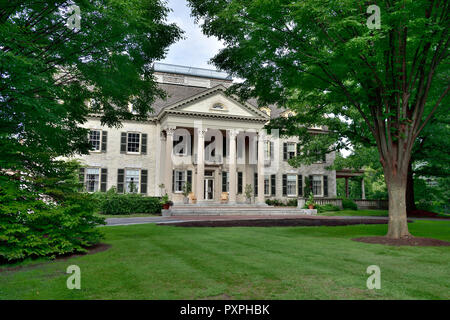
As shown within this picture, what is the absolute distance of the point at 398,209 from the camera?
1103 centimetres

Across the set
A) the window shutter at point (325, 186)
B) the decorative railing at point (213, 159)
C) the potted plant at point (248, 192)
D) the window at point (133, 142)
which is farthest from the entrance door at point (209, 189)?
the window shutter at point (325, 186)

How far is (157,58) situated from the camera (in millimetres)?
13055

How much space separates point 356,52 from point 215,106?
75.3ft

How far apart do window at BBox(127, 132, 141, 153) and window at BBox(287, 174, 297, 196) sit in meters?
16.5

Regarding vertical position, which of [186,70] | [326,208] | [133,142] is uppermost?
[186,70]

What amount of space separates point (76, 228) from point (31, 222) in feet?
3.70

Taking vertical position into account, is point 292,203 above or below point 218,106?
below

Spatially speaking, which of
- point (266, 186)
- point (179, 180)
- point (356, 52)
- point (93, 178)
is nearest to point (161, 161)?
point (179, 180)

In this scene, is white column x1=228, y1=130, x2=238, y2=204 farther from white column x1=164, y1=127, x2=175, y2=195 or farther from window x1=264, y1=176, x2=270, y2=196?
window x1=264, y1=176, x2=270, y2=196

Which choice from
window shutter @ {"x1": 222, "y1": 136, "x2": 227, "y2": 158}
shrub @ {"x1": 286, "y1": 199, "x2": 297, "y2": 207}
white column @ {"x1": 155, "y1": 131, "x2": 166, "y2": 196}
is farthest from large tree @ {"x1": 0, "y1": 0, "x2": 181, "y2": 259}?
shrub @ {"x1": 286, "y1": 199, "x2": 297, "y2": 207}

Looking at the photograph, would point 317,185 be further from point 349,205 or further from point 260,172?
point 260,172

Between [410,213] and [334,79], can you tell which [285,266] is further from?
[410,213]

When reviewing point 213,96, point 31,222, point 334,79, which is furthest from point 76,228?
point 213,96

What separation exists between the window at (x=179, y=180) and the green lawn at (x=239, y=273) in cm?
2308
